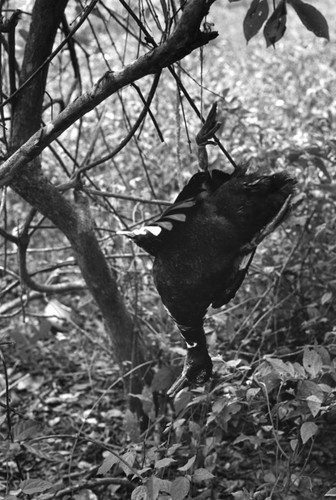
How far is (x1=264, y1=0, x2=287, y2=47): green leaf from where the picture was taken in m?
1.62

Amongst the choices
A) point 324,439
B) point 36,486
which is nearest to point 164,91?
point 324,439

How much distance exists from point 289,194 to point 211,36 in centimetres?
29

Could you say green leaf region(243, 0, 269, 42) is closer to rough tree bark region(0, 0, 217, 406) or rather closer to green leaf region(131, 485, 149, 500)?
rough tree bark region(0, 0, 217, 406)

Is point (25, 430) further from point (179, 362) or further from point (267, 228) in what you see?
point (267, 228)

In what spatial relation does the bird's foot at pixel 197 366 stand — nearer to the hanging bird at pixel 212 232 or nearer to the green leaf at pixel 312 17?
the hanging bird at pixel 212 232

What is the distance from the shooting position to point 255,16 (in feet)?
5.35

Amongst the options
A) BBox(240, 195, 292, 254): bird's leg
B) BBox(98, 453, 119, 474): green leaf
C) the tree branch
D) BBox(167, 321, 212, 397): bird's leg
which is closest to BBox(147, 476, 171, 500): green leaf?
BBox(98, 453, 119, 474): green leaf

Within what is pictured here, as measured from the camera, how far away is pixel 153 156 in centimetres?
347

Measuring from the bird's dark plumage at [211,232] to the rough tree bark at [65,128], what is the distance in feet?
0.70

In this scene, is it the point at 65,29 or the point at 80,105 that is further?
the point at 65,29

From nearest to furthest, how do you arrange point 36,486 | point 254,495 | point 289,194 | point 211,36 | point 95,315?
point 211,36 < point 289,194 < point 36,486 < point 254,495 < point 95,315

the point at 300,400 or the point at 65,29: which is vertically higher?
the point at 65,29

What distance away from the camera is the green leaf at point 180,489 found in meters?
1.43

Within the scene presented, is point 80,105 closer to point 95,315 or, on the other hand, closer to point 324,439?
point 324,439
